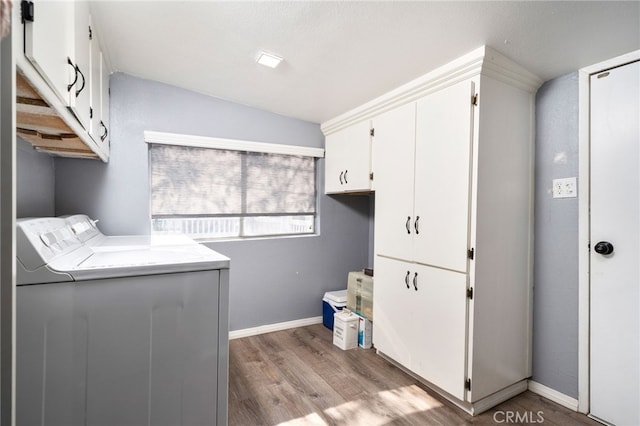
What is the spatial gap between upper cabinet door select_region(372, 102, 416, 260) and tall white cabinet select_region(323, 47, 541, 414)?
12mm

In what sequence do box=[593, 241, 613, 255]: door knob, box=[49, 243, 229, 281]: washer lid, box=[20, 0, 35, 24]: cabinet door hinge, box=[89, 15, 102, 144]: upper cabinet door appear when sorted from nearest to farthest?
box=[20, 0, 35, 24]: cabinet door hinge → box=[49, 243, 229, 281]: washer lid → box=[89, 15, 102, 144]: upper cabinet door → box=[593, 241, 613, 255]: door knob

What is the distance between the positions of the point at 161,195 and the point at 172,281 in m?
1.72

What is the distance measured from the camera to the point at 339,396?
2.04 meters

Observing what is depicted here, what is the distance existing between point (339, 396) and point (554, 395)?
4.59 feet

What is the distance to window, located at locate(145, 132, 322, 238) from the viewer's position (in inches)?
105

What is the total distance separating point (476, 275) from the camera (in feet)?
6.00

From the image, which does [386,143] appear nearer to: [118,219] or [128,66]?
[128,66]

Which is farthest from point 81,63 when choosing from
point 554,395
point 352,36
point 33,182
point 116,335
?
point 554,395

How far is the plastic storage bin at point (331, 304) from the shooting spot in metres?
3.06

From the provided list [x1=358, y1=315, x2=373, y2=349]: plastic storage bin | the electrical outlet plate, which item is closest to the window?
[x1=358, y1=315, x2=373, y2=349]: plastic storage bin

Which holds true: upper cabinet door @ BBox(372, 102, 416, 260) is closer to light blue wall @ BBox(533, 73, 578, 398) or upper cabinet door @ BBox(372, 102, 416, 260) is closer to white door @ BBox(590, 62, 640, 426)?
light blue wall @ BBox(533, 73, 578, 398)

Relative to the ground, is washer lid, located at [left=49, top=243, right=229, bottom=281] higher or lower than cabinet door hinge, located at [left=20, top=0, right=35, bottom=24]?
lower

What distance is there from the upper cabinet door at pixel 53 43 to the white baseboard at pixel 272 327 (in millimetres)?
2378

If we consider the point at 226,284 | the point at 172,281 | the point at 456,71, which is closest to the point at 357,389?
the point at 226,284
